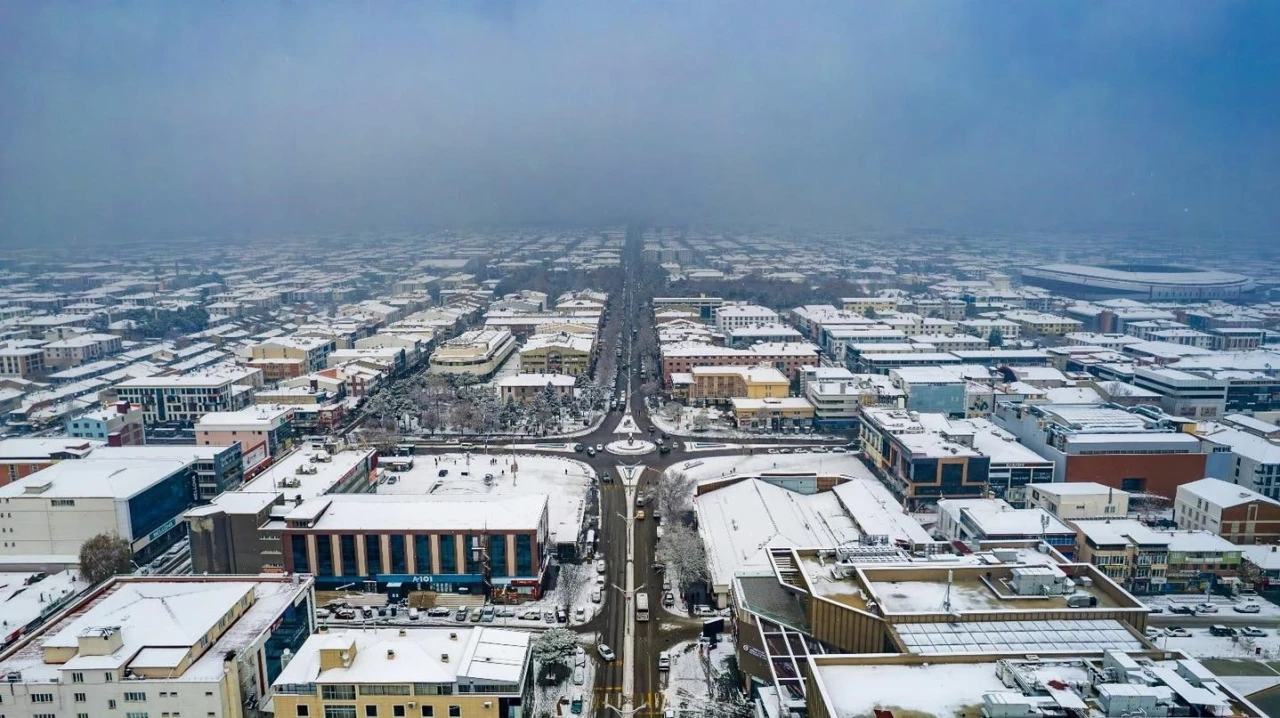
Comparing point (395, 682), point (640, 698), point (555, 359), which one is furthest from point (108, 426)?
point (640, 698)

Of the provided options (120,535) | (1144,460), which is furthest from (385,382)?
(1144,460)

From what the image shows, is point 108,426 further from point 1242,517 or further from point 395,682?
point 1242,517

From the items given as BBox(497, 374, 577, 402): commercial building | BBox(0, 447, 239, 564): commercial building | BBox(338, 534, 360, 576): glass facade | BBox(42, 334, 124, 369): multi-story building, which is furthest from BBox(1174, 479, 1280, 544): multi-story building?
BBox(42, 334, 124, 369): multi-story building

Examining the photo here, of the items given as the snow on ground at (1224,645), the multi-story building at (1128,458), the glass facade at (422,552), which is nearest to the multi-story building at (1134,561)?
the snow on ground at (1224,645)

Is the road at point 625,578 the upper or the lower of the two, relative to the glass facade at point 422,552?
lower

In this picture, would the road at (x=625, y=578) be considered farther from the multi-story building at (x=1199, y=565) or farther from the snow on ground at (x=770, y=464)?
the multi-story building at (x=1199, y=565)

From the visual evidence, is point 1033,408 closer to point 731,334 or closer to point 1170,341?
point 731,334

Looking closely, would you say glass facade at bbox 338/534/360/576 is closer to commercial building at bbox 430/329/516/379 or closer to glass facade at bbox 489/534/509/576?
glass facade at bbox 489/534/509/576
